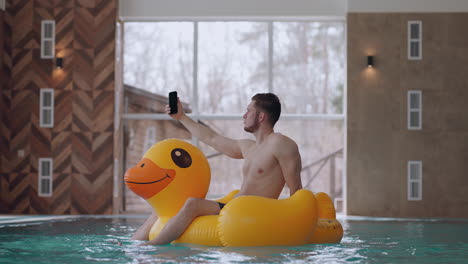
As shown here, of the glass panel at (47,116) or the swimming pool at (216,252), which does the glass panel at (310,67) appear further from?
the swimming pool at (216,252)

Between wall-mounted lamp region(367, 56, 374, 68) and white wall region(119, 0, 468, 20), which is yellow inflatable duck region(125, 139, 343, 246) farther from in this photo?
white wall region(119, 0, 468, 20)

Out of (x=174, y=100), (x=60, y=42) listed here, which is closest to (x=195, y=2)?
(x=60, y=42)

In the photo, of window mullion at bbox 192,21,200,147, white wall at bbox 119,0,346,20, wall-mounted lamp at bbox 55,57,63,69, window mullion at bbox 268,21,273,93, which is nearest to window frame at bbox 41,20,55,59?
wall-mounted lamp at bbox 55,57,63,69

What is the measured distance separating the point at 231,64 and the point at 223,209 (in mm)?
7982

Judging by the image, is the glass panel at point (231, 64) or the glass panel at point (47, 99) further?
the glass panel at point (231, 64)

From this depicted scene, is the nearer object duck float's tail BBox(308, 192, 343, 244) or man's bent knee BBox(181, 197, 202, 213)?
man's bent knee BBox(181, 197, 202, 213)

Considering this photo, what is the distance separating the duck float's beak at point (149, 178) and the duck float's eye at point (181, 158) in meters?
0.09

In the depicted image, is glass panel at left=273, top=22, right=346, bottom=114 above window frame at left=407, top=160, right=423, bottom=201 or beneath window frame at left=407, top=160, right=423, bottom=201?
above

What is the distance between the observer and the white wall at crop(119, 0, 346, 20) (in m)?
12.1

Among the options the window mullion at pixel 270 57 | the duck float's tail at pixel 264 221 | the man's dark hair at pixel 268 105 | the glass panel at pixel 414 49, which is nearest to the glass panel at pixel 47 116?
the window mullion at pixel 270 57

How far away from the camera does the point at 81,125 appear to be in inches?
476

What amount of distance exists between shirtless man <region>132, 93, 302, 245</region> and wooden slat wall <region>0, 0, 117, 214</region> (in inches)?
288

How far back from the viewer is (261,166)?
15.9 ft

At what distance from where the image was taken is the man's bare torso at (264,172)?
4836mm
